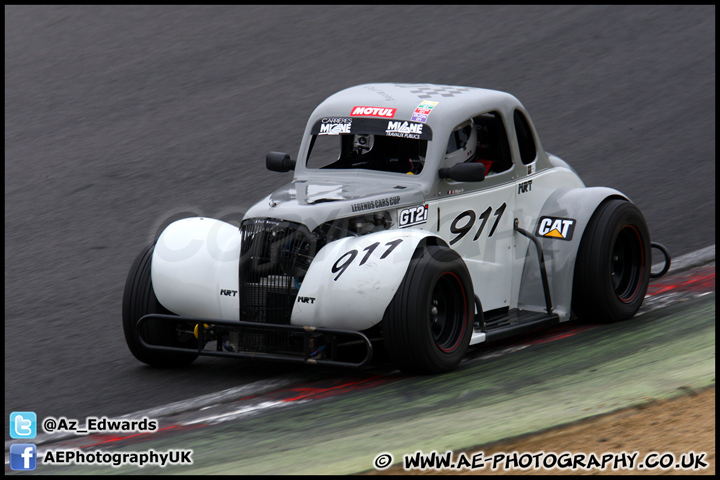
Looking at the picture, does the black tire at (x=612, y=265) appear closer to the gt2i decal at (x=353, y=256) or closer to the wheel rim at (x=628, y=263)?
the wheel rim at (x=628, y=263)

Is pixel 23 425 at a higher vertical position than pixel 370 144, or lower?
lower

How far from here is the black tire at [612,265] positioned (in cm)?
826

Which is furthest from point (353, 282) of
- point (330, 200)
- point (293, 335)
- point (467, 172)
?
point (467, 172)

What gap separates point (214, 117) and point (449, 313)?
8026 mm

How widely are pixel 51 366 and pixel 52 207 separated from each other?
4.48 meters

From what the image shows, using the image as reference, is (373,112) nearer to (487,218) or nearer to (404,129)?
(404,129)

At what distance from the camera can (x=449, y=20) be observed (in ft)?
59.1

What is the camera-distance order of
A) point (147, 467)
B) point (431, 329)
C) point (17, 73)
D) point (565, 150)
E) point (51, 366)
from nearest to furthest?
point (147, 467) → point (431, 329) → point (51, 366) → point (565, 150) → point (17, 73)

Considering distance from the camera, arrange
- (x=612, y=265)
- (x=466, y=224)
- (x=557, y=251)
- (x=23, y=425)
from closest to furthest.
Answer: (x=23, y=425), (x=466, y=224), (x=557, y=251), (x=612, y=265)

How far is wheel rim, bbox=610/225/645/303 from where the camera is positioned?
28.5ft

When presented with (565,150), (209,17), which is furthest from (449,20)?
(565,150)

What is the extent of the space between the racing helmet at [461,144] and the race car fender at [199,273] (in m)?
1.73

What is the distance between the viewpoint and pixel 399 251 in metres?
6.93

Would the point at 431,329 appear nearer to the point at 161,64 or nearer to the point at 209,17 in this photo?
the point at 161,64
